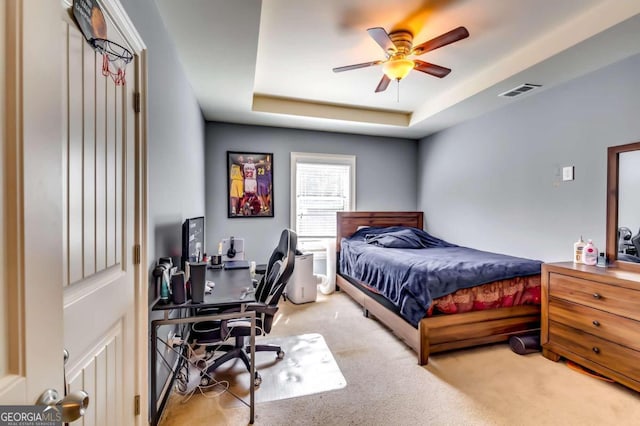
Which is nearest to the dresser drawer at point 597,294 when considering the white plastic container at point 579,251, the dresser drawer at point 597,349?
the dresser drawer at point 597,349

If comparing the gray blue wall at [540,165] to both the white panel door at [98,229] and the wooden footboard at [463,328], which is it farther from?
the white panel door at [98,229]

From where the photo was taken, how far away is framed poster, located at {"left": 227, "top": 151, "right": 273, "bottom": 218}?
4.11 m

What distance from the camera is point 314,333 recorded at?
2.88 metres

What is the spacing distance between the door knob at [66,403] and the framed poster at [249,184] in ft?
12.0

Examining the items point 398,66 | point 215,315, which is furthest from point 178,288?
point 398,66

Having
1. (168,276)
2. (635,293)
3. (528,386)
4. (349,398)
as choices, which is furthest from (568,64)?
(168,276)

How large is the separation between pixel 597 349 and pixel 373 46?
2838 mm

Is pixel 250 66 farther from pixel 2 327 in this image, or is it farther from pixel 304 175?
pixel 2 327

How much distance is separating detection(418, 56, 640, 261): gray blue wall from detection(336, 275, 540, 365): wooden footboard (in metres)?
0.75

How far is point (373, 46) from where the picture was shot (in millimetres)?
2482

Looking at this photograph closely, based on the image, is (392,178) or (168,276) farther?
(392,178)

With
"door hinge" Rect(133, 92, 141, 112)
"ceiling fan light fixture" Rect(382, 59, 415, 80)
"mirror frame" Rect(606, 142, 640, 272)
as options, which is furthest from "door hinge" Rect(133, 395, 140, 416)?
"mirror frame" Rect(606, 142, 640, 272)

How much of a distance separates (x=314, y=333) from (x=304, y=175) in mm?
2371

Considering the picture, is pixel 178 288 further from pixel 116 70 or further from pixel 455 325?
pixel 455 325
